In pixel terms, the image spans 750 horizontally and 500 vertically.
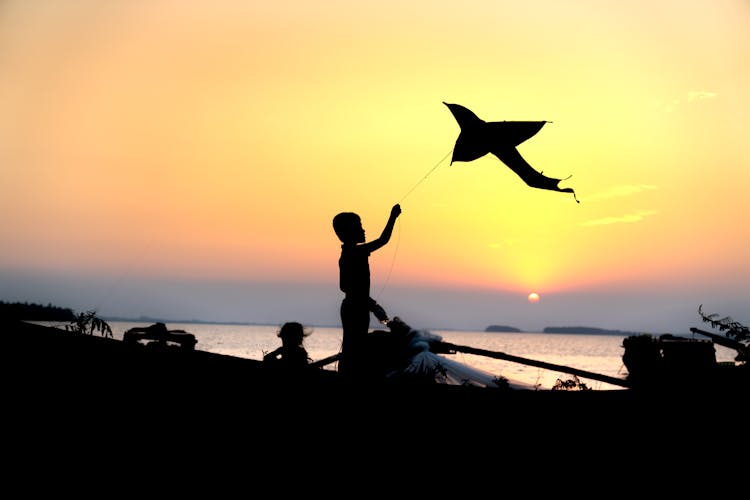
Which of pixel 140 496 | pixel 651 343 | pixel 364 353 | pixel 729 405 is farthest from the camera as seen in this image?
pixel 651 343

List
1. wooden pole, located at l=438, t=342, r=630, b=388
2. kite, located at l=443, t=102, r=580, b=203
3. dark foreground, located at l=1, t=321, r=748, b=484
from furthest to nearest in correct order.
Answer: wooden pole, located at l=438, t=342, r=630, b=388 < kite, located at l=443, t=102, r=580, b=203 < dark foreground, located at l=1, t=321, r=748, b=484

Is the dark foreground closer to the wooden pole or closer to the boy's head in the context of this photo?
the boy's head

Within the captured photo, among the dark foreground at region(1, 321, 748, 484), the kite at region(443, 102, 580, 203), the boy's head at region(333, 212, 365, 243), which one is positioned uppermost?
the kite at region(443, 102, 580, 203)

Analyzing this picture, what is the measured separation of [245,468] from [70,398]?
1777mm

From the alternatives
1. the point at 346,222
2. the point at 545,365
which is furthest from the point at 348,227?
the point at 545,365

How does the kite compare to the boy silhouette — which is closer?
the boy silhouette

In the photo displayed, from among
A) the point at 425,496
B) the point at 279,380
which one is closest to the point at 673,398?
the point at 425,496

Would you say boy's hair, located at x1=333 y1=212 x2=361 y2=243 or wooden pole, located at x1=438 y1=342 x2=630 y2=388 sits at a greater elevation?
boy's hair, located at x1=333 y1=212 x2=361 y2=243

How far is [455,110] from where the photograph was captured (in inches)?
296

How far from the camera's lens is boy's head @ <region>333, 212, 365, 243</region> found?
6.48 metres

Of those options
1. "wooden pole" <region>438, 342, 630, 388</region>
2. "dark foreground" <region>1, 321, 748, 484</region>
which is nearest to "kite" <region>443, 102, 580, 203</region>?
"wooden pole" <region>438, 342, 630, 388</region>

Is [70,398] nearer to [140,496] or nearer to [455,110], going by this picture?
[140,496]

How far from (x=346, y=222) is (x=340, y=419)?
2.20 meters

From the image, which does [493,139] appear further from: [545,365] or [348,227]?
[545,365]
